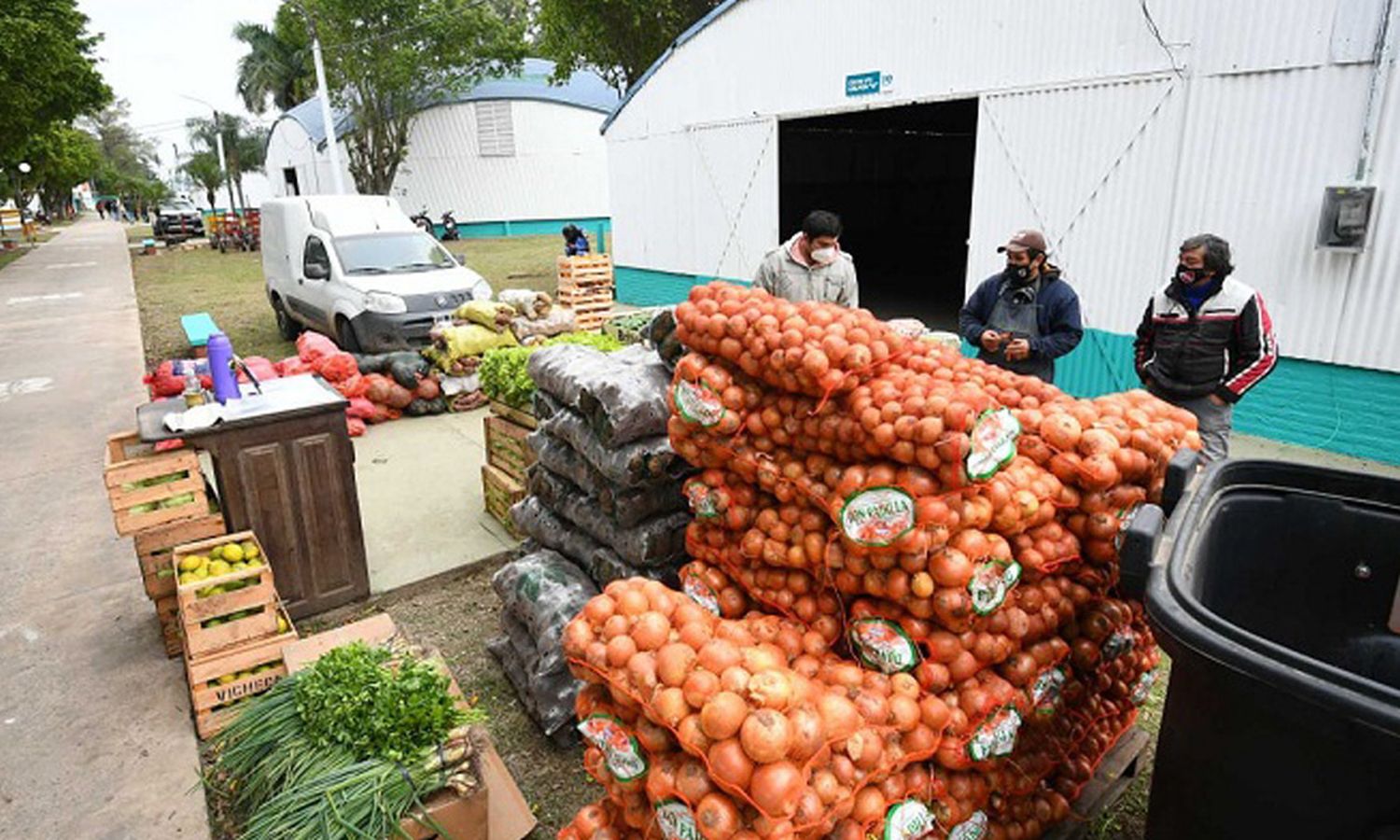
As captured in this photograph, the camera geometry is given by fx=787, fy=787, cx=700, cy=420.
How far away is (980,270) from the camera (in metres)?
9.77

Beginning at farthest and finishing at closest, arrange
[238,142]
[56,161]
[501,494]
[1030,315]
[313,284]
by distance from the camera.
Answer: [238,142] → [56,161] → [313,284] → [501,494] → [1030,315]

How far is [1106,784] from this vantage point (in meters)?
3.05

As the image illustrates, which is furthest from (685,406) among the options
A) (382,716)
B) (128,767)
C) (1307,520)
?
(128,767)

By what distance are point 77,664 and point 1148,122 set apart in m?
9.77

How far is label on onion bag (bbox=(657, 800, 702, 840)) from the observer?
199cm

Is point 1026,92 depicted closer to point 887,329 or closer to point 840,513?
point 887,329

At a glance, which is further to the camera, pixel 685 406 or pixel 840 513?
pixel 685 406

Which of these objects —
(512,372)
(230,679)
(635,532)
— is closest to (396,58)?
(512,372)

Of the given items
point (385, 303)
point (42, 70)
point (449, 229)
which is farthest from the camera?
point (449, 229)

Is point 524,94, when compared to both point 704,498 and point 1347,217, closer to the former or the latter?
point 1347,217

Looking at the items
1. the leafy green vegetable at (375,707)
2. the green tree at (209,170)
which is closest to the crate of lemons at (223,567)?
the leafy green vegetable at (375,707)

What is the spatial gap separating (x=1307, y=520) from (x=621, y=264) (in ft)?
51.9

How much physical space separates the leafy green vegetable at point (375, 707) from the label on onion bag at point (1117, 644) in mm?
2500

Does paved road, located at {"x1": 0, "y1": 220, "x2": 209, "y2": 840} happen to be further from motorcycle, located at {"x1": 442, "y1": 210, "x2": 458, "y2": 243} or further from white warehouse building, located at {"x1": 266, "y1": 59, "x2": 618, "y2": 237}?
white warehouse building, located at {"x1": 266, "y1": 59, "x2": 618, "y2": 237}
